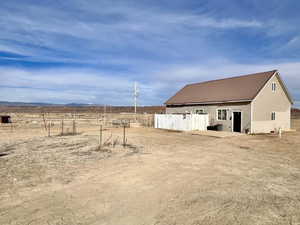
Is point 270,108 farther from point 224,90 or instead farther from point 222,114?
point 224,90

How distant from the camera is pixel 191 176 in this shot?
22.1 feet

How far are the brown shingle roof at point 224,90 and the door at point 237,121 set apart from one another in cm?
134

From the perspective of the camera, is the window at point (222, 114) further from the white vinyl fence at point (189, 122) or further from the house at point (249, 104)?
the white vinyl fence at point (189, 122)

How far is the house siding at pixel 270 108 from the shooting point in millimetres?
18938

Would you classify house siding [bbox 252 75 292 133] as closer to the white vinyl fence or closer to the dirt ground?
the white vinyl fence

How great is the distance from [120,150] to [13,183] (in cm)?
553

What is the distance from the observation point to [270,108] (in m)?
20.1

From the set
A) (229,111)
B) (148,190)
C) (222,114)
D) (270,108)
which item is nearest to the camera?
(148,190)

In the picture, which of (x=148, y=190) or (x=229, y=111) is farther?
(x=229, y=111)

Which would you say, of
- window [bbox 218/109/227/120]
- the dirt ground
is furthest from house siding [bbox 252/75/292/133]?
the dirt ground

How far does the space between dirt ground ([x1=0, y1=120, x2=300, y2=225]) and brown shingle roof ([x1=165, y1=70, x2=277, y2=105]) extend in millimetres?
11129

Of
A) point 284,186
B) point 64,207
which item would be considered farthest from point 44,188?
point 284,186

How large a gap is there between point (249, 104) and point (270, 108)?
9.89 ft

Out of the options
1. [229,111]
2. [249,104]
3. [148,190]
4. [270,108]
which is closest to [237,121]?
[229,111]
